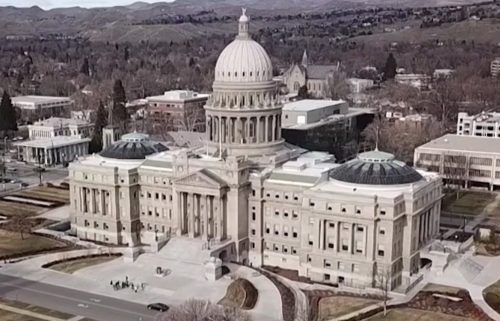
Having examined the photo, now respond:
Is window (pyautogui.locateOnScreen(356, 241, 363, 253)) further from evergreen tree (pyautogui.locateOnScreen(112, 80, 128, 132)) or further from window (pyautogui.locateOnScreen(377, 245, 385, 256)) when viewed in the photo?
evergreen tree (pyautogui.locateOnScreen(112, 80, 128, 132))

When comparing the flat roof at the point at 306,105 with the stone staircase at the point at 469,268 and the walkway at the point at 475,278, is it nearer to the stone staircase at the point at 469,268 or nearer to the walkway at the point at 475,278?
the walkway at the point at 475,278

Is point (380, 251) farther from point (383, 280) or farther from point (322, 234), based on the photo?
point (322, 234)

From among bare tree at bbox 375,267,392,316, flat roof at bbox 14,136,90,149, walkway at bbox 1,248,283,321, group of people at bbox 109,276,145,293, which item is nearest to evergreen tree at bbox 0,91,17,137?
flat roof at bbox 14,136,90,149

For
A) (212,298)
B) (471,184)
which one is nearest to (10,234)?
(212,298)

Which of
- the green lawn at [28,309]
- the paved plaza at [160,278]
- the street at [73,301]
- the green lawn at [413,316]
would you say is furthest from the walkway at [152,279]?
the green lawn at [413,316]

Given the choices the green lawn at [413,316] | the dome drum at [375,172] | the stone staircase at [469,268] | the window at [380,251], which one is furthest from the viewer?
the stone staircase at [469,268]

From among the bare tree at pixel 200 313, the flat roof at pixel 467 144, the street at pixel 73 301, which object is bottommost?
the street at pixel 73 301
